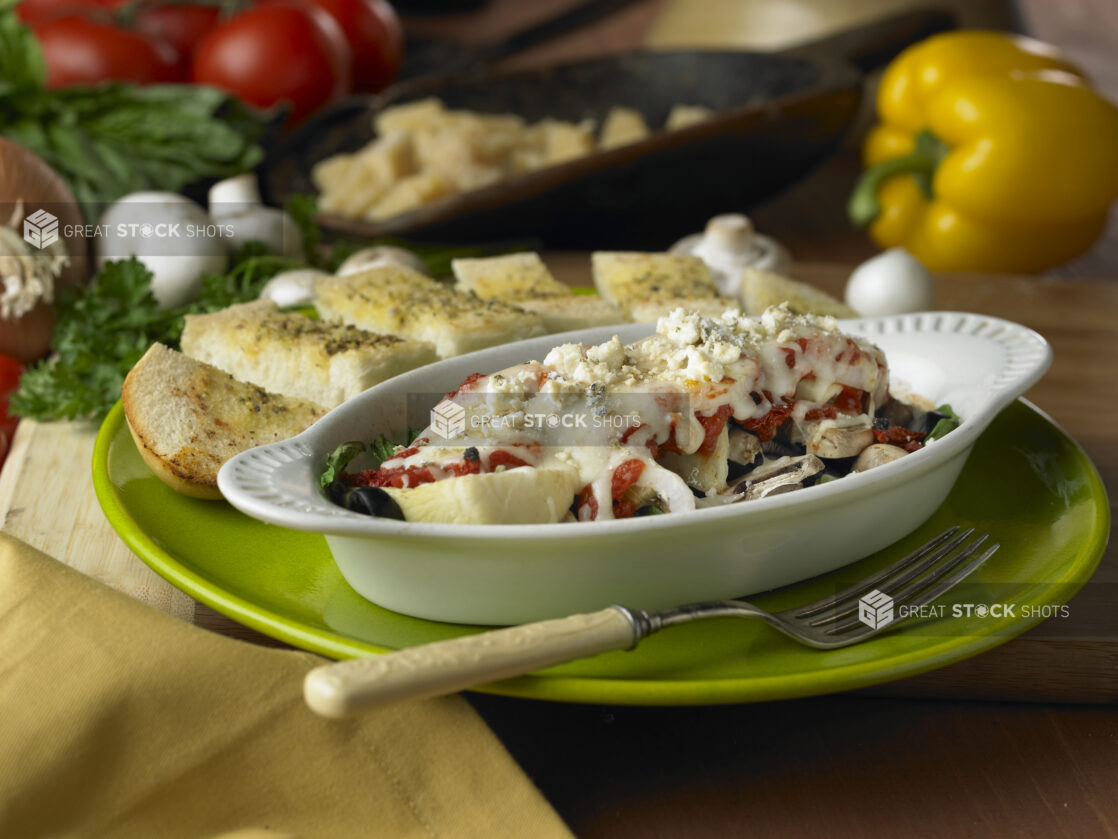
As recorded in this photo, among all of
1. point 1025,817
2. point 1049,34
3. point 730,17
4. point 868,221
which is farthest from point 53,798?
point 1049,34

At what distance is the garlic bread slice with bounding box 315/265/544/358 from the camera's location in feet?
7.93

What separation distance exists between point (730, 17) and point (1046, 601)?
4269 millimetres

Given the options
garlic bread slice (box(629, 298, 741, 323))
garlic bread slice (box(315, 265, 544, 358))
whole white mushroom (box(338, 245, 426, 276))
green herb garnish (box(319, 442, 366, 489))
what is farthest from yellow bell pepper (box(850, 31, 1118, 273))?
green herb garnish (box(319, 442, 366, 489))

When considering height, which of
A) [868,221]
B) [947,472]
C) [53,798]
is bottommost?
[868,221]

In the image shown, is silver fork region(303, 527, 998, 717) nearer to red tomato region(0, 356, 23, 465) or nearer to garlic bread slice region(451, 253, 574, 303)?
garlic bread slice region(451, 253, 574, 303)

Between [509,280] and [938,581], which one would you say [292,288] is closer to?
[509,280]

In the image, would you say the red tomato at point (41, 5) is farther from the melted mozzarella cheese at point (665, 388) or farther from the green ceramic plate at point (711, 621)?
the melted mozzarella cheese at point (665, 388)

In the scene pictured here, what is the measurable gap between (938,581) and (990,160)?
2.74 metres

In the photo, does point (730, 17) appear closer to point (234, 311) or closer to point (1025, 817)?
point (234, 311)

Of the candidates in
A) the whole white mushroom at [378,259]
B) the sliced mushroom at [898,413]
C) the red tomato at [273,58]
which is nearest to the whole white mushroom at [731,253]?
the whole white mushroom at [378,259]

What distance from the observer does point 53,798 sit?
1390 mm

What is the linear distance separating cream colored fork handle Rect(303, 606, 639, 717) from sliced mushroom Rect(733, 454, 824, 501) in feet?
1.50

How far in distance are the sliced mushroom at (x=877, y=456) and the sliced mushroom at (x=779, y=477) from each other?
0.08 metres

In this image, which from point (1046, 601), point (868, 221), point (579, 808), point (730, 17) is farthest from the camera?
point (730, 17)
